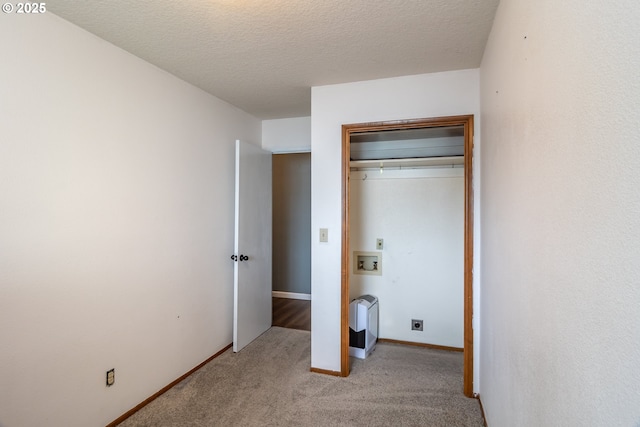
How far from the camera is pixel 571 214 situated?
739 mm

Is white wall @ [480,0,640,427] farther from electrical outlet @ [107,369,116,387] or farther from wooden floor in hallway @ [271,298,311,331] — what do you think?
wooden floor in hallway @ [271,298,311,331]

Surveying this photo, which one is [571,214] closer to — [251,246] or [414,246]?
[414,246]

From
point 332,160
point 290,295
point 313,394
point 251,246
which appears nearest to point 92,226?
point 251,246

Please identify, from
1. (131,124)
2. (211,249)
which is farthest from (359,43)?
(211,249)

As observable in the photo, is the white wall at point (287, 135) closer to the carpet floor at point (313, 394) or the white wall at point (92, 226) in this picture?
the white wall at point (92, 226)

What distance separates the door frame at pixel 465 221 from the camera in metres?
2.23

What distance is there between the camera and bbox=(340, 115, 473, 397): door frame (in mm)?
2229

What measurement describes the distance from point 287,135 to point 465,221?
2.18 meters

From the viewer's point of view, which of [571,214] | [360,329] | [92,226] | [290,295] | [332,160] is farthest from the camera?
[290,295]

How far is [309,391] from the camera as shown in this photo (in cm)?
229

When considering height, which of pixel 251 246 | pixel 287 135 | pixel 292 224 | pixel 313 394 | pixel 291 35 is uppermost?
pixel 291 35

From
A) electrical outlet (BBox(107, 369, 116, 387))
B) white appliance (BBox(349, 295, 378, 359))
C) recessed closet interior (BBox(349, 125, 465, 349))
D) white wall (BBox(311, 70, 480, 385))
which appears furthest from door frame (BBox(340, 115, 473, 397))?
electrical outlet (BBox(107, 369, 116, 387))

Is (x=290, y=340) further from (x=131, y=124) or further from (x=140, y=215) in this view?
(x=131, y=124)

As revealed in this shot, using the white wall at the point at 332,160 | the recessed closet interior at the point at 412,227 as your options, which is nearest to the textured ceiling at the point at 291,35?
the white wall at the point at 332,160
